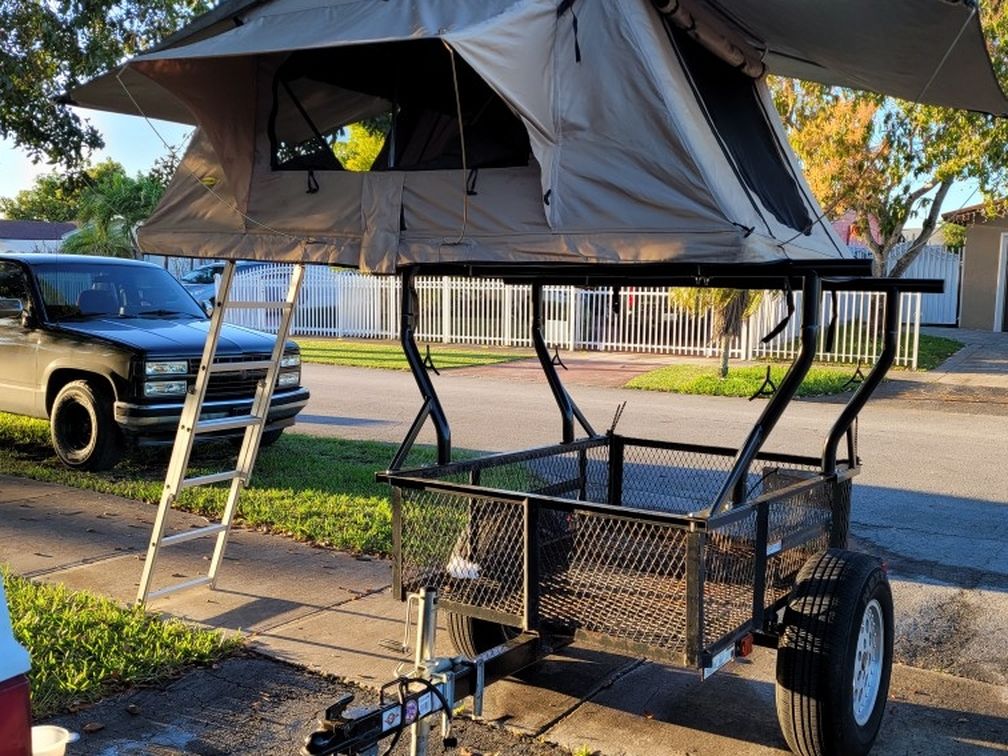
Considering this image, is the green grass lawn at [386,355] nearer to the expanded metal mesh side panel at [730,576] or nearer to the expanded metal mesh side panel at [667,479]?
the expanded metal mesh side panel at [667,479]

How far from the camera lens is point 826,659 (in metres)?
3.74

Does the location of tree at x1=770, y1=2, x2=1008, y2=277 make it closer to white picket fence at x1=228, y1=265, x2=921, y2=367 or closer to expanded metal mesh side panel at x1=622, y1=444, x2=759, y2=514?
white picket fence at x1=228, y1=265, x2=921, y2=367

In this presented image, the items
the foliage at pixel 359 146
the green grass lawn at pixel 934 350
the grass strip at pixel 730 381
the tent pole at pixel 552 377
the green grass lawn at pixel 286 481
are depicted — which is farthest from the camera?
the green grass lawn at pixel 934 350

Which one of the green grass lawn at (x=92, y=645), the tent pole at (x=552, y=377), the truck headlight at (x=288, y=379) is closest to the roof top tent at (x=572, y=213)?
the tent pole at (x=552, y=377)

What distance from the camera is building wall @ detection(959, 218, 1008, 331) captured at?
25.7 meters

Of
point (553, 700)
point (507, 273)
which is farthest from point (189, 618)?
point (507, 273)

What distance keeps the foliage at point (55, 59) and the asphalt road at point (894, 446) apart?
165 inches

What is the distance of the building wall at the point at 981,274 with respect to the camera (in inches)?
1011

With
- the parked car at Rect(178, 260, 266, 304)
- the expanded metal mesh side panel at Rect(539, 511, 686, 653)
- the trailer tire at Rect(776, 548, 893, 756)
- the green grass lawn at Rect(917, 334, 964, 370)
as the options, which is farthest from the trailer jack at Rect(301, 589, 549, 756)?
the parked car at Rect(178, 260, 266, 304)

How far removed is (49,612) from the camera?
209 inches

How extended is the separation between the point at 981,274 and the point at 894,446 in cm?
1731

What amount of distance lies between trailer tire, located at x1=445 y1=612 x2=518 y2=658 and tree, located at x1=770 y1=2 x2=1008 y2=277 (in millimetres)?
12504

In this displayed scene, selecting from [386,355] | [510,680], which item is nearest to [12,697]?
[510,680]

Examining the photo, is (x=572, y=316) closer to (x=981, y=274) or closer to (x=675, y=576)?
(x=981, y=274)
